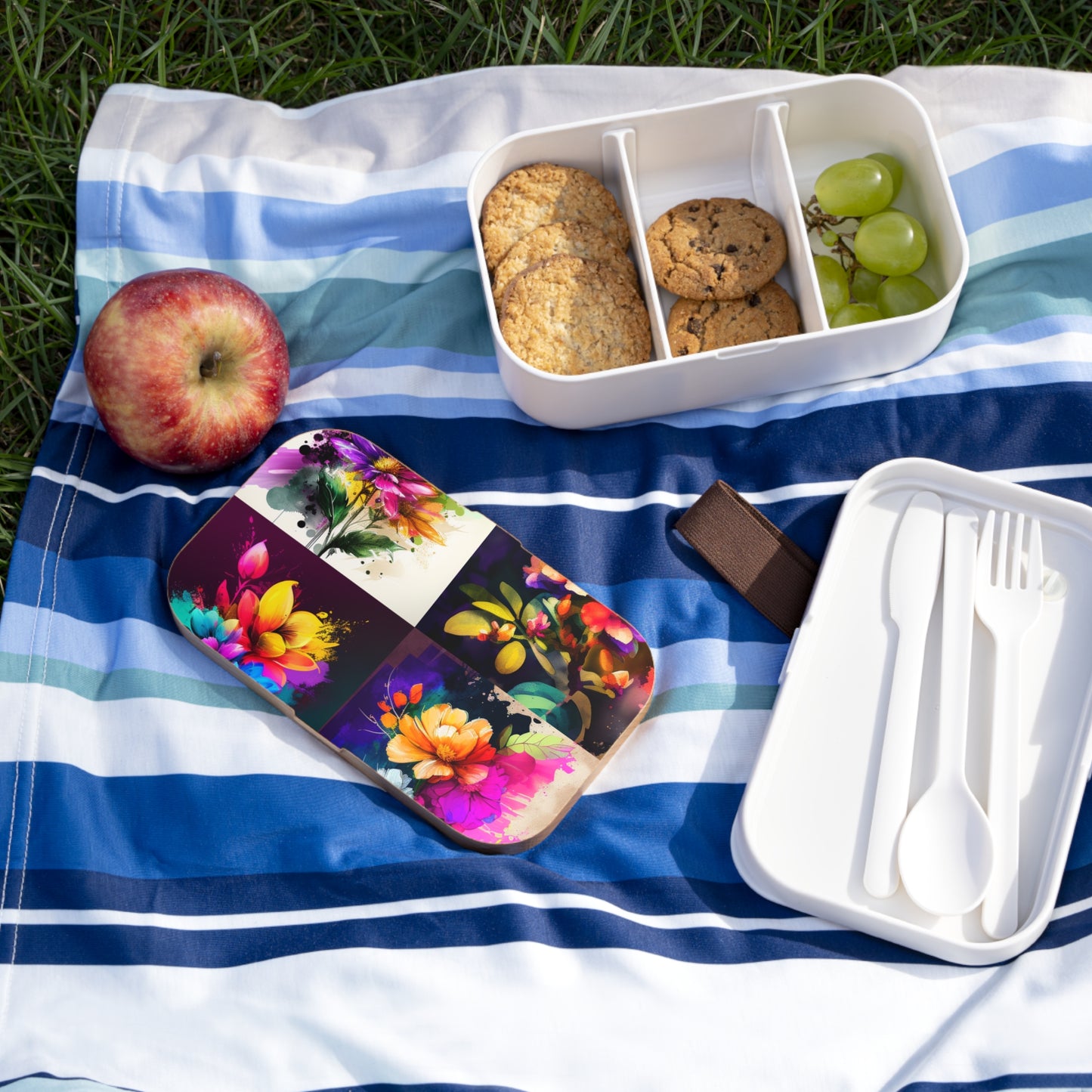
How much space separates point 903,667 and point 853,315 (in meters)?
0.33

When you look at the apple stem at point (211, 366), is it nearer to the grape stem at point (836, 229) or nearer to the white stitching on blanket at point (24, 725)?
the white stitching on blanket at point (24, 725)

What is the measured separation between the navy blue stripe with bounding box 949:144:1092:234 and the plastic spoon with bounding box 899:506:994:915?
0.41 m

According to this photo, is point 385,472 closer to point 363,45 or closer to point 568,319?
point 568,319

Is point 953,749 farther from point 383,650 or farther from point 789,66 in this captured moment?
point 789,66

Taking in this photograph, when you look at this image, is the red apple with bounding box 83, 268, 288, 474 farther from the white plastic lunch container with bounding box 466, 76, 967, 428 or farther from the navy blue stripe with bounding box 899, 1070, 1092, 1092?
the navy blue stripe with bounding box 899, 1070, 1092, 1092

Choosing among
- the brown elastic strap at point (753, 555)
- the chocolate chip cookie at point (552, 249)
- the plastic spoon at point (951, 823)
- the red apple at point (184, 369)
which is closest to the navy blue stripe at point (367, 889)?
the plastic spoon at point (951, 823)

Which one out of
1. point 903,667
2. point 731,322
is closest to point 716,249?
point 731,322

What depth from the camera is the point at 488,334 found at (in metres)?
1.06

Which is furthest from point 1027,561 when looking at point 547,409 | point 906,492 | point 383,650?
point 383,650

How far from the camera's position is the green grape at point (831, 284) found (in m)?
1.01

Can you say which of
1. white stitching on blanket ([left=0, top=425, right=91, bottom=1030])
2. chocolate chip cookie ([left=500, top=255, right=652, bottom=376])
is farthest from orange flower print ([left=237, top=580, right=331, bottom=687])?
chocolate chip cookie ([left=500, top=255, right=652, bottom=376])

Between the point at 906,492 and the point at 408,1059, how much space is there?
0.65 m

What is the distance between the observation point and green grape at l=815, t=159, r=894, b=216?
0.97m

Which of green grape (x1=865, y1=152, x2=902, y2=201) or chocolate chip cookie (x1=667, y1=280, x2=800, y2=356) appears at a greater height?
green grape (x1=865, y1=152, x2=902, y2=201)
